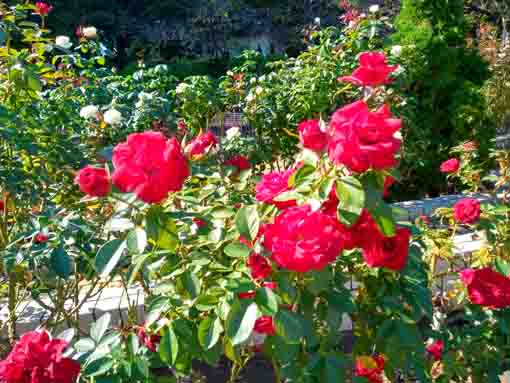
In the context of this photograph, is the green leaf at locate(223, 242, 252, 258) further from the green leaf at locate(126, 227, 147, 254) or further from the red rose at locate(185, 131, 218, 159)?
the red rose at locate(185, 131, 218, 159)

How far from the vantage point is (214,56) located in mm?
18234

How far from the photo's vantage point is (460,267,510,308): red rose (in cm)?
154

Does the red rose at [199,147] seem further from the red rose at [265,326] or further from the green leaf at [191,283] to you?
the red rose at [265,326]

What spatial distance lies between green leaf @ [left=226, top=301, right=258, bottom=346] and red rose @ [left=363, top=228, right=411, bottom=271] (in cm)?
25

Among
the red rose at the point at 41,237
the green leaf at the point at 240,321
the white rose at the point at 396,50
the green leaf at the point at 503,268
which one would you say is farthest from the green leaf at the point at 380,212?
the white rose at the point at 396,50

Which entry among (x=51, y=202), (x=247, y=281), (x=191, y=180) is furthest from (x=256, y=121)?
(x=247, y=281)

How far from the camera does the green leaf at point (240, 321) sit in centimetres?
105

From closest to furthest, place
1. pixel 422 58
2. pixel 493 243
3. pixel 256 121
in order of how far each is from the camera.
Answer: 1. pixel 493 243
2. pixel 256 121
3. pixel 422 58

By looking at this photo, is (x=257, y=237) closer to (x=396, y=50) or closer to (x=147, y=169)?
(x=147, y=169)

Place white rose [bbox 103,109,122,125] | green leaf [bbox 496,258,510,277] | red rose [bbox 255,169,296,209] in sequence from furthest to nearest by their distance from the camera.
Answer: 1. white rose [bbox 103,109,122,125]
2. green leaf [bbox 496,258,510,277]
3. red rose [bbox 255,169,296,209]

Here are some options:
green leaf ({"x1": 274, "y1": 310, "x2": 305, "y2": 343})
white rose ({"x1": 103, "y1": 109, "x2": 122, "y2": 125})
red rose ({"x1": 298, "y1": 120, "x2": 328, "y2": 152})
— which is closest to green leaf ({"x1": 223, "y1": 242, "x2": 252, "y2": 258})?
green leaf ({"x1": 274, "y1": 310, "x2": 305, "y2": 343})

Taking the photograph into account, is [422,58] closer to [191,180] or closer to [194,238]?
[191,180]

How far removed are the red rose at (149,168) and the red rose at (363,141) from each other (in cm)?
28

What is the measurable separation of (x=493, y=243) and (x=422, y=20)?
3074 millimetres
